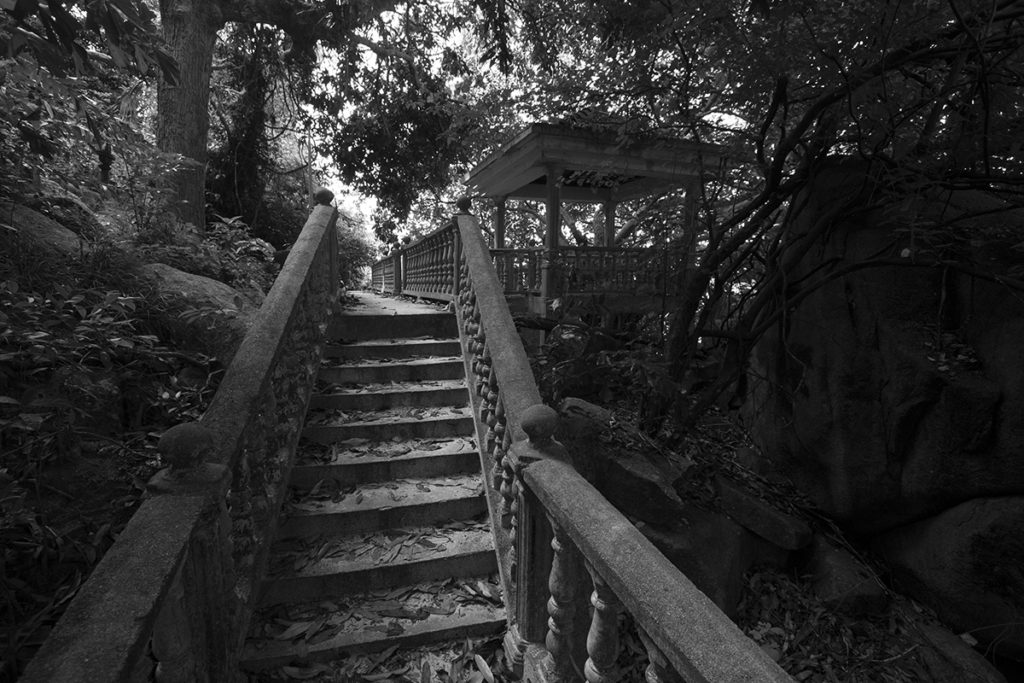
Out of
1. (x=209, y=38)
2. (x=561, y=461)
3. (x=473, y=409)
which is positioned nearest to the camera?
(x=561, y=461)

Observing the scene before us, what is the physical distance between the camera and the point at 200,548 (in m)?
1.78

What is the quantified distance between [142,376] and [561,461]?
9.25ft

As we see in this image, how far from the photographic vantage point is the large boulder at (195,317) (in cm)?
359

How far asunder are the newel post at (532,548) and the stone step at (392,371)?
2.26 m

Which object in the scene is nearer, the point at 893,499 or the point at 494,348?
the point at 494,348

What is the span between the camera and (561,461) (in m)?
2.17

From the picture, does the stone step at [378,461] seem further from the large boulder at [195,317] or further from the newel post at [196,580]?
the newel post at [196,580]

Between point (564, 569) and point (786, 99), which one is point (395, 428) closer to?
point (564, 569)

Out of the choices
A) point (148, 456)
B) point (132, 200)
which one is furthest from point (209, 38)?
point (148, 456)

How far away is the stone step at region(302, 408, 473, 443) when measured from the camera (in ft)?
11.8

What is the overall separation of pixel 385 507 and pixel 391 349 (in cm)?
199

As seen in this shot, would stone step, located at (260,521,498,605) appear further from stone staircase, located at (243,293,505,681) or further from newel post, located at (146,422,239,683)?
newel post, located at (146,422,239,683)

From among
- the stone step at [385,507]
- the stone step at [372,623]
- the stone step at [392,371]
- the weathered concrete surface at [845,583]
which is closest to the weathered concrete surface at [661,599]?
the stone step at [372,623]

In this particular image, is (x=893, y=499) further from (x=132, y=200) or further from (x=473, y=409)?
(x=132, y=200)
